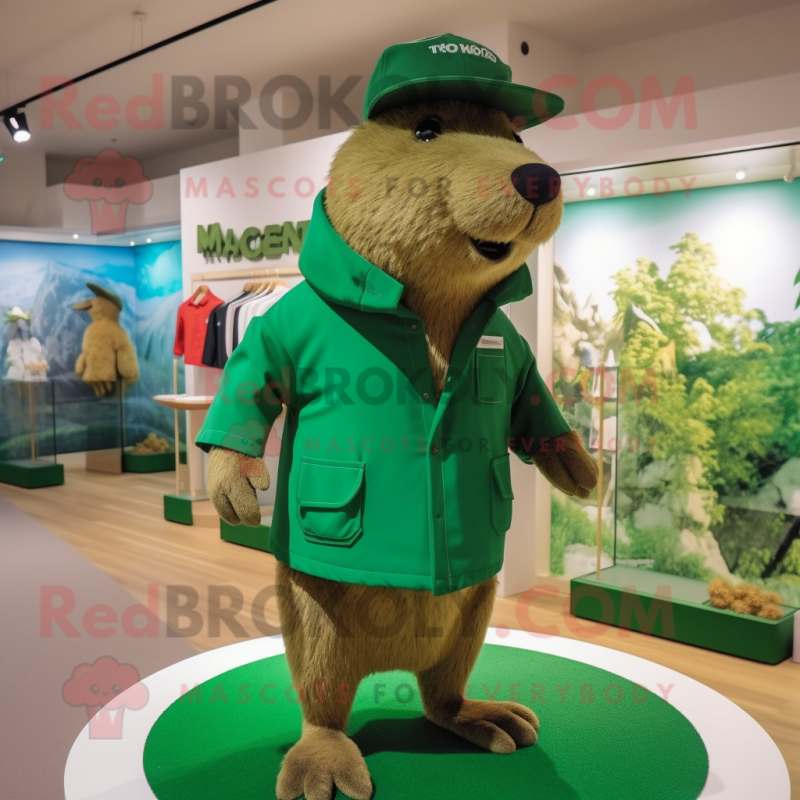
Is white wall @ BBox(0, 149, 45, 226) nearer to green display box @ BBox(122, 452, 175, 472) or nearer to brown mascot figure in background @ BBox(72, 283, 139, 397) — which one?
brown mascot figure in background @ BBox(72, 283, 139, 397)

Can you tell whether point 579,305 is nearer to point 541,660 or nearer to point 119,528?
point 541,660

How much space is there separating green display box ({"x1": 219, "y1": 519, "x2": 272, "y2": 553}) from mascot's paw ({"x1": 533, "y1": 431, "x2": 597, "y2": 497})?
3.20 m

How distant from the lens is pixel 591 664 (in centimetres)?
231

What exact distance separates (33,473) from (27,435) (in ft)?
2.34

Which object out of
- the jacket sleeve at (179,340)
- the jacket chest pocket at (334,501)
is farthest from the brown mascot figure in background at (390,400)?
the jacket sleeve at (179,340)

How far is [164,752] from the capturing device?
1.83 m

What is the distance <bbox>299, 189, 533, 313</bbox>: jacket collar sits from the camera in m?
1.60

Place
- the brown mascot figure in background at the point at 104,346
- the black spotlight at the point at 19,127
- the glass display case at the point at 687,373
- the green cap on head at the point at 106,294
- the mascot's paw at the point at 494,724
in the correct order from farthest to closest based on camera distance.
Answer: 1. the brown mascot figure in background at the point at 104,346
2. the green cap on head at the point at 106,294
3. the black spotlight at the point at 19,127
4. the glass display case at the point at 687,373
5. the mascot's paw at the point at 494,724

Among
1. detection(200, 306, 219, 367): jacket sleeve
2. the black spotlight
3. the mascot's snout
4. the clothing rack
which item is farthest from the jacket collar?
the black spotlight

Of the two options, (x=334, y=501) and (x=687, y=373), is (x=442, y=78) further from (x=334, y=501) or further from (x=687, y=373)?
(x=687, y=373)

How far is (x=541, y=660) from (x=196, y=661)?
94 cm

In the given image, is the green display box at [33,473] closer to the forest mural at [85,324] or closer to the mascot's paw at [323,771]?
the forest mural at [85,324]

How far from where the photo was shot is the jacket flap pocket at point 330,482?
5.39 ft

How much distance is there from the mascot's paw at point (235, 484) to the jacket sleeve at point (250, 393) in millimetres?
22
